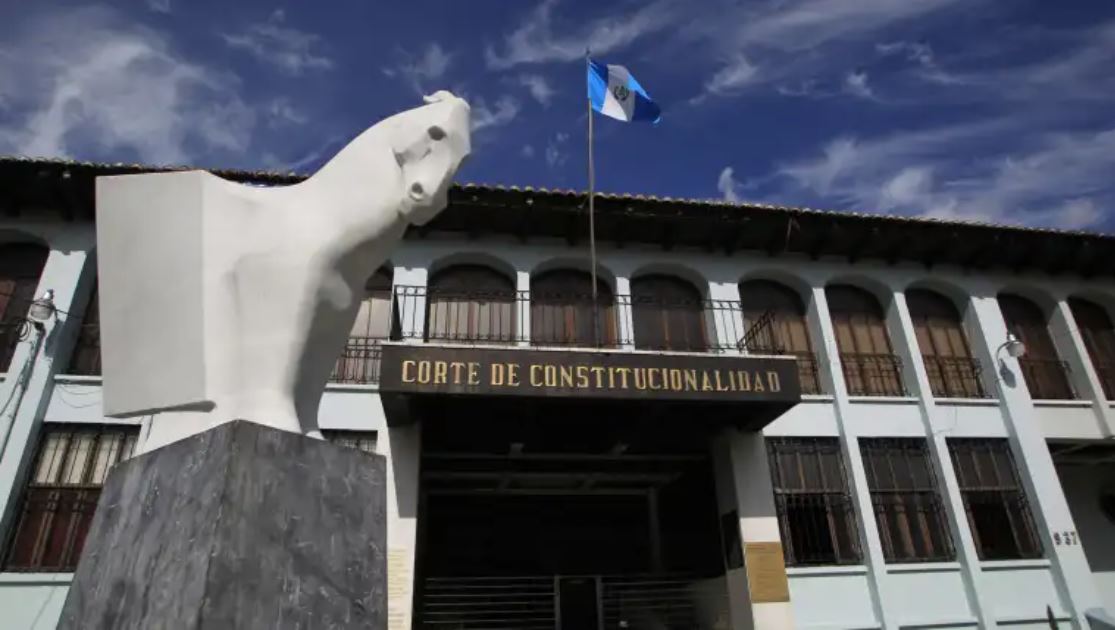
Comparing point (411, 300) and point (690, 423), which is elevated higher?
point (411, 300)

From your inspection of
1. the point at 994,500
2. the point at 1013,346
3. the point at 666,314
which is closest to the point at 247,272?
the point at 666,314

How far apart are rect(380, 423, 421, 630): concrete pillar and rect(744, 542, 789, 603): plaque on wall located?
17.9ft

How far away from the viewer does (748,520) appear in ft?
39.1

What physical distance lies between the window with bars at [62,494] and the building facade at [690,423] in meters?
0.04

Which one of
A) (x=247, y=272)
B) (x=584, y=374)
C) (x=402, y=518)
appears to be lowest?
(x=247, y=272)

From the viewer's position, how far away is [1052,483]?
14.0 m

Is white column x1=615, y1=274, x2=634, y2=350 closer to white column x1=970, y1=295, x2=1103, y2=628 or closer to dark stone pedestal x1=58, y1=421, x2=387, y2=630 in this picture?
white column x1=970, y1=295, x2=1103, y2=628

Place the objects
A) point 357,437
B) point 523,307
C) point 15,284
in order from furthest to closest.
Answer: point 523,307, point 15,284, point 357,437

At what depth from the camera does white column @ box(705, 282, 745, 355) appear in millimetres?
13953

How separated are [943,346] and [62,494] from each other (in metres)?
17.4

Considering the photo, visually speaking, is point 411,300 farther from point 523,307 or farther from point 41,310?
point 41,310

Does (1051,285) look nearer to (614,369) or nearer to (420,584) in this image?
(614,369)

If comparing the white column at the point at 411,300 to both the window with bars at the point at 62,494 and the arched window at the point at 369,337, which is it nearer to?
the arched window at the point at 369,337

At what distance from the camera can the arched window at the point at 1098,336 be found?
15930 millimetres
